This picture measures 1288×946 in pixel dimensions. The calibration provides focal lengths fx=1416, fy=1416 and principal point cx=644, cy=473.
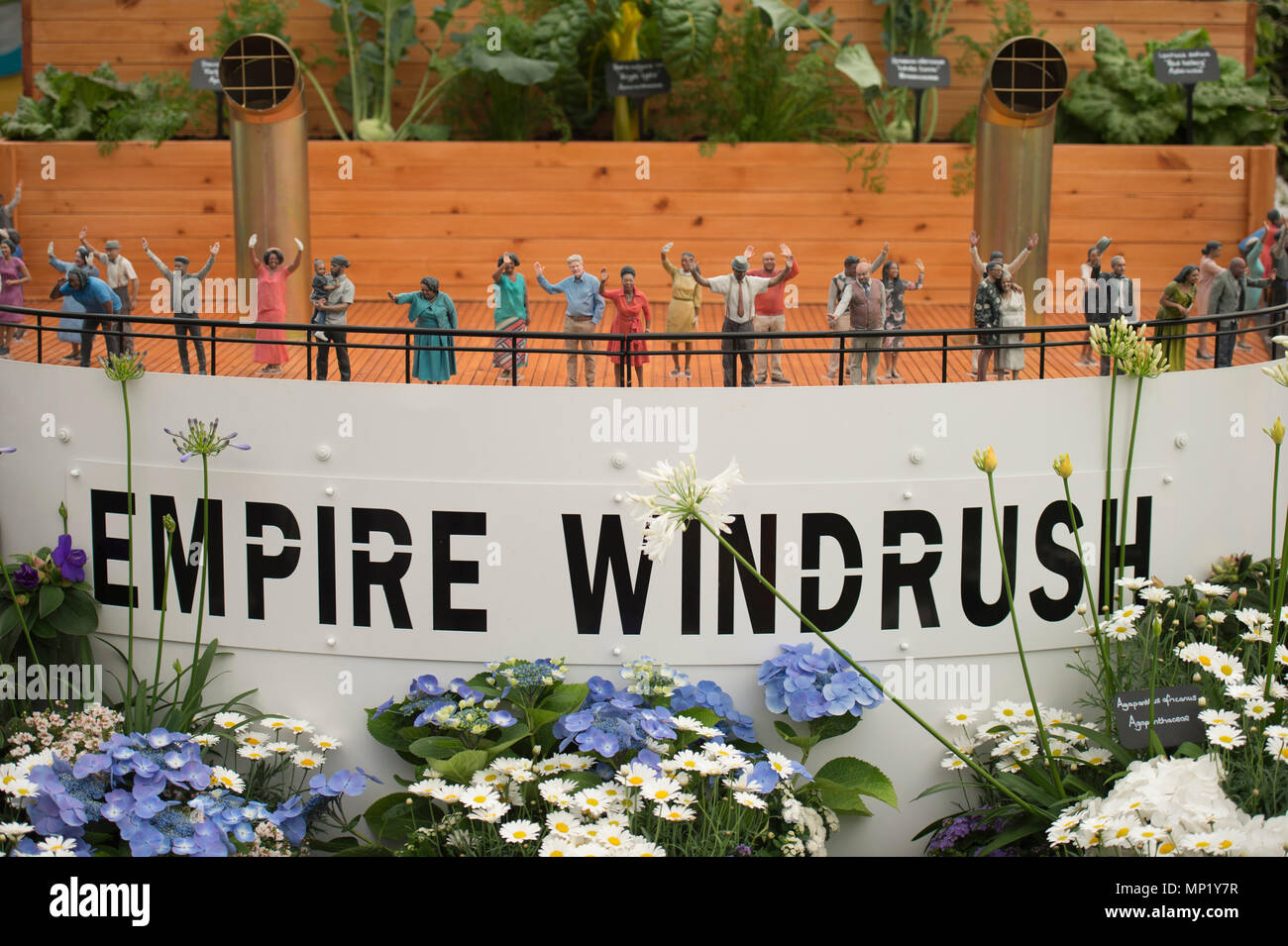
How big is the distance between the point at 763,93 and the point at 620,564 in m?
7.12

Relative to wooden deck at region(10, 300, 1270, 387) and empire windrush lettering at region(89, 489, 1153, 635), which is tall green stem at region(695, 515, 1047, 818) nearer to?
empire windrush lettering at region(89, 489, 1153, 635)

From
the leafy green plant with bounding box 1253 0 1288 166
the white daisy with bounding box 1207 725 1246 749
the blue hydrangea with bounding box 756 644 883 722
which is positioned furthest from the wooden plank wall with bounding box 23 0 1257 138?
the white daisy with bounding box 1207 725 1246 749

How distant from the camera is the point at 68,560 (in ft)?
25.9

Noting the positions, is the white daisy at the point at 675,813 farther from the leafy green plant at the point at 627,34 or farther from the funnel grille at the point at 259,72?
the leafy green plant at the point at 627,34

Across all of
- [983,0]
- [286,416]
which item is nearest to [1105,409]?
[286,416]

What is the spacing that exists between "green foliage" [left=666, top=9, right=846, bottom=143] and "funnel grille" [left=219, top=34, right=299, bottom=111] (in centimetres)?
397

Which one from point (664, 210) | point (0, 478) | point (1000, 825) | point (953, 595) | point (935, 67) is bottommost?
point (1000, 825)

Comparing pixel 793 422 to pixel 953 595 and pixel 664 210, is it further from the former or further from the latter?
pixel 664 210

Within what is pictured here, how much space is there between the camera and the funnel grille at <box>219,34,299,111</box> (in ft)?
35.6

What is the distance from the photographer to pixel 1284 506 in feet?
28.7

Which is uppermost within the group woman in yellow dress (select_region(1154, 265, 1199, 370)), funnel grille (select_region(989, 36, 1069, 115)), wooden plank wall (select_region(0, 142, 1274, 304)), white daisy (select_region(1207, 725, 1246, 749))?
funnel grille (select_region(989, 36, 1069, 115))

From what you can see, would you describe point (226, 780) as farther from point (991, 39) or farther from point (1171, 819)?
point (991, 39)

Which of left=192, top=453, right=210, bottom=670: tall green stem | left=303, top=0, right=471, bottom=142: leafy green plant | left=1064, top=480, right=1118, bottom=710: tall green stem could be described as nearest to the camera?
left=1064, top=480, right=1118, bottom=710: tall green stem

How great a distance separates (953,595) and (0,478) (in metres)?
5.60
